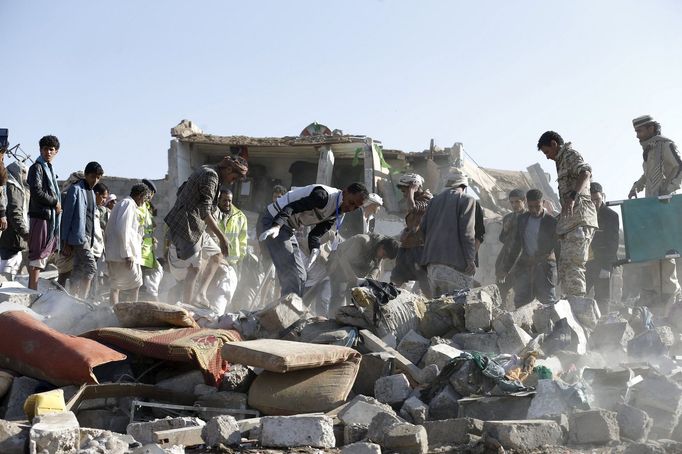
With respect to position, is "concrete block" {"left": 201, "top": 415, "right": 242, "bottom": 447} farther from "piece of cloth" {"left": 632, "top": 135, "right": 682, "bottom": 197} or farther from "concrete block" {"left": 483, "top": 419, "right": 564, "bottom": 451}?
"piece of cloth" {"left": 632, "top": 135, "right": 682, "bottom": 197}

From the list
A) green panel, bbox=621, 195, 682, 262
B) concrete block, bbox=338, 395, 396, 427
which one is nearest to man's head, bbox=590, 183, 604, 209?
green panel, bbox=621, 195, 682, 262

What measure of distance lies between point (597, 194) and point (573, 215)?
178cm

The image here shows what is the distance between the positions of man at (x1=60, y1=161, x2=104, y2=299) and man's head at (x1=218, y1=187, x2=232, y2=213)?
5.09ft

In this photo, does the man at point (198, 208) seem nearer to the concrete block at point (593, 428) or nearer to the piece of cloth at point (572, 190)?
the piece of cloth at point (572, 190)

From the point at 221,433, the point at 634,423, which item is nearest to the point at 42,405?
the point at 221,433

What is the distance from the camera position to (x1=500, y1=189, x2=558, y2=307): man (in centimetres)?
903

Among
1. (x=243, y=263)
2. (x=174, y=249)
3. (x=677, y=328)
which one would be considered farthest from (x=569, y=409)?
(x=243, y=263)

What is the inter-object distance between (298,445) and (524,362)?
201 cm

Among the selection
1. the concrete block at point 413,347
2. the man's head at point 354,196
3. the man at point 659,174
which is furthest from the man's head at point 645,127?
the concrete block at point 413,347

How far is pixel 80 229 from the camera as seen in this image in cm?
820

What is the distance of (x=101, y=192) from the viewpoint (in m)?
9.41

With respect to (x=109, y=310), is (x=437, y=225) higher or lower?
higher

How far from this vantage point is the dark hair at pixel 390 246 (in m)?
9.17

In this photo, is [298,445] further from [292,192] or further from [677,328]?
[677,328]
